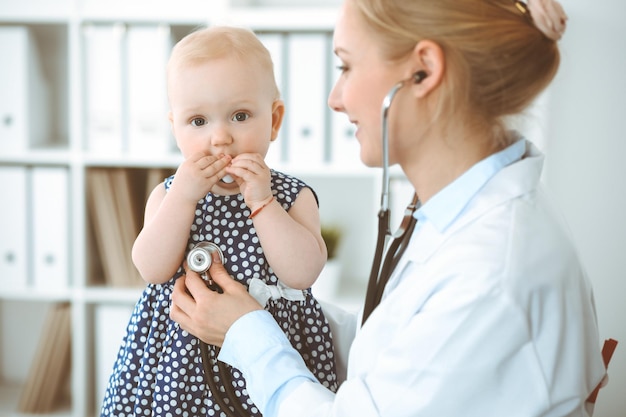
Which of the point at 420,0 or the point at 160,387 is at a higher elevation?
the point at 420,0

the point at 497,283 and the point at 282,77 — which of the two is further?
the point at 282,77

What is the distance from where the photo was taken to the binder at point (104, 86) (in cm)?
249

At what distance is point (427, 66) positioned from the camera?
101 cm

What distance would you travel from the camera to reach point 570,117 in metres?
2.49

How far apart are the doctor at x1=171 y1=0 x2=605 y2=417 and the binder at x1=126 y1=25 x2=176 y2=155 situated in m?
1.47

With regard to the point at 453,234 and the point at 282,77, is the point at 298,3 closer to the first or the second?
the point at 282,77

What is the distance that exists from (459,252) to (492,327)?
0.34ft

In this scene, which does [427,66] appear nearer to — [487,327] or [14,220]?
[487,327]

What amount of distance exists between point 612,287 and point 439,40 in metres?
1.76

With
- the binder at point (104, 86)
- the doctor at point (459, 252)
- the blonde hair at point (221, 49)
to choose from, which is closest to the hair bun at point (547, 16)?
the doctor at point (459, 252)

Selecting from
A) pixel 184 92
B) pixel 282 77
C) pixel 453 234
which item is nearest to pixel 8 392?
pixel 282 77

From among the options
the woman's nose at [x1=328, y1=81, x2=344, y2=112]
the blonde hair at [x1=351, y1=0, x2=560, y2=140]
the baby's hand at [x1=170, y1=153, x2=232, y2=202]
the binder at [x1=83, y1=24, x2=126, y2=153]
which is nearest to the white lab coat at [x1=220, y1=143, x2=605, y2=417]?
the blonde hair at [x1=351, y1=0, x2=560, y2=140]

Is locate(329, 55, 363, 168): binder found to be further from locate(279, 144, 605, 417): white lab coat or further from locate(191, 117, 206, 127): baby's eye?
locate(279, 144, 605, 417): white lab coat

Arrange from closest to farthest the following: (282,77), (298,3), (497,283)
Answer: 1. (497,283)
2. (282,77)
3. (298,3)
